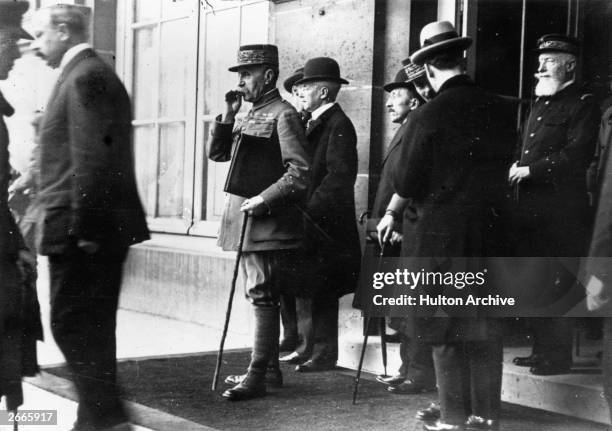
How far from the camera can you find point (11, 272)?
4184 mm

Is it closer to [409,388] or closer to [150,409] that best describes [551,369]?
[409,388]

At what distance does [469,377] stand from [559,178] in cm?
114

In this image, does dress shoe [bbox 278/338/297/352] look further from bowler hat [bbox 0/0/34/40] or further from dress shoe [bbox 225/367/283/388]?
bowler hat [bbox 0/0/34/40]

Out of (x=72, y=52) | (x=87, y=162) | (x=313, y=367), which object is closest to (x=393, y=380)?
(x=313, y=367)

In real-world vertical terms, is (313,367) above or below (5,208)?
below

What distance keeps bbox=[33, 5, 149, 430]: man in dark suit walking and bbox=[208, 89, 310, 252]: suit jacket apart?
A: 0.97m

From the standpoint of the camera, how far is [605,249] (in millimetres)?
3670

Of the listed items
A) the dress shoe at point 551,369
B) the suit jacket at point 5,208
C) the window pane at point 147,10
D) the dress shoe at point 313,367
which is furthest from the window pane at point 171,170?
the dress shoe at point 551,369

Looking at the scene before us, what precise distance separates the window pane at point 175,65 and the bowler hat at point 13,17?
1.78 metres

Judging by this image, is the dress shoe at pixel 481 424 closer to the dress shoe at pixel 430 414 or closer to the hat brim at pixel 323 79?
the dress shoe at pixel 430 414

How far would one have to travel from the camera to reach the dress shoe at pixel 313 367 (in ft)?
18.0

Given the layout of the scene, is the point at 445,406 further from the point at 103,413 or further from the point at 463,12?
the point at 463,12

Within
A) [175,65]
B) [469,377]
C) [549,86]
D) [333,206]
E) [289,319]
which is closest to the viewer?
[469,377]

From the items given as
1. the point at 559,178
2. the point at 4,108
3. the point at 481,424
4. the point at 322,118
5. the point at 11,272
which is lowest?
the point at 481,424
